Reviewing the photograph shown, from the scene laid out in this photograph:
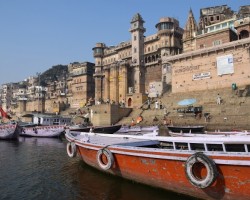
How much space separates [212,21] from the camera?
62.8m

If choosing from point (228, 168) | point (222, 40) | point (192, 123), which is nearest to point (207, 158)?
point (228, 168)

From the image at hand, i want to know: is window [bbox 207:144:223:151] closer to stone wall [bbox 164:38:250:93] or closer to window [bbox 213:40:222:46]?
stone wall [bbox 164:38:250:93]

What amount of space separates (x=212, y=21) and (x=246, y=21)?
17.1 metres

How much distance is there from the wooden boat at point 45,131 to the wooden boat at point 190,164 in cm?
2660

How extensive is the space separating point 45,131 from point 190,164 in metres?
34.1

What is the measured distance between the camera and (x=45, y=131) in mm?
41500

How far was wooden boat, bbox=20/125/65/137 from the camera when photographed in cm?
4066

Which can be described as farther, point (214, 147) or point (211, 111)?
Answer: point (211, 111)

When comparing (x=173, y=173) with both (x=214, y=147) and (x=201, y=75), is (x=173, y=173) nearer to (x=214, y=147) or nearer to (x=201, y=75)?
(x=214, y=147)

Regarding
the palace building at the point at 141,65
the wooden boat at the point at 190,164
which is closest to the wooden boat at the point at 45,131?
the palace building at the point at 141,65

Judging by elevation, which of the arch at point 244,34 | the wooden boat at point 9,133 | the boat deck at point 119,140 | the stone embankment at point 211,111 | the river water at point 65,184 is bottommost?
the river water at point 65,184

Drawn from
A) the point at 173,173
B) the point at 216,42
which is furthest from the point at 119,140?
the point at 216,42

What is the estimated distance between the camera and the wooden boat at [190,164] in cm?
1021

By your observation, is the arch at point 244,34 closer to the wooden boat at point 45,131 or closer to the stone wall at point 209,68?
the stone wall at point 209,68
